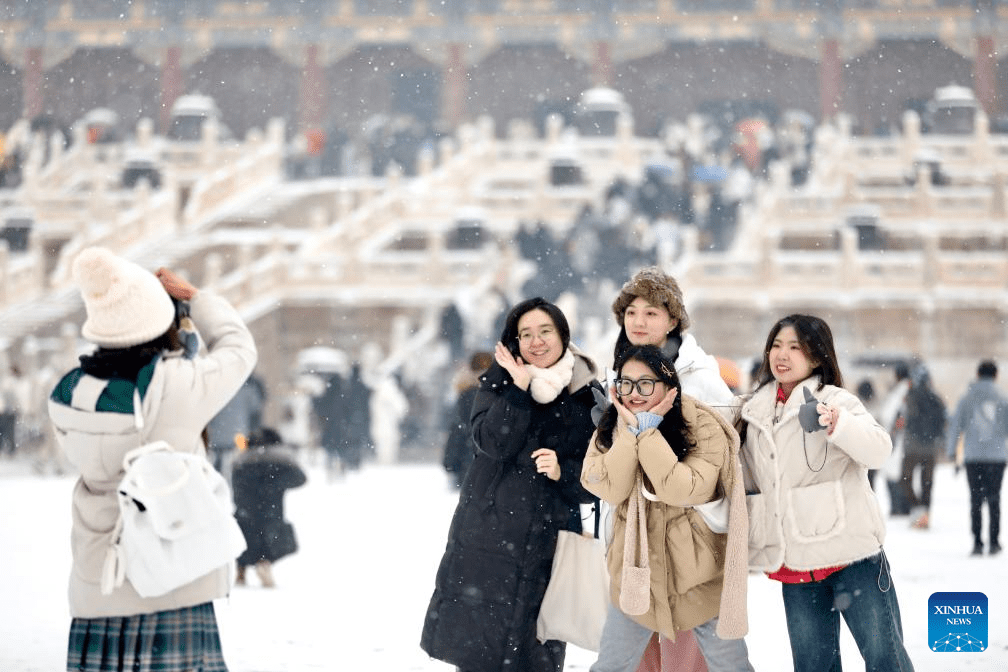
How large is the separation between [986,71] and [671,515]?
75.4ft

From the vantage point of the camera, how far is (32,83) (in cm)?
2511

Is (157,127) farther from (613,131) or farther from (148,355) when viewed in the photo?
(148,355)

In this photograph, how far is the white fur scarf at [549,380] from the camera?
311cm

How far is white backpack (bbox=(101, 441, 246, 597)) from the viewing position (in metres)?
2.77

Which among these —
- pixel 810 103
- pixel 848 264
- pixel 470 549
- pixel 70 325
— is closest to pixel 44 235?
pixel 70 325

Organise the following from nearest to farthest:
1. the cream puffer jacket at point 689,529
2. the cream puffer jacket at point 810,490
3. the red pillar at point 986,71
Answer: the cream puffer jacket at point 689,529
the cream puffer jacket at point 810,490
the red pillar at point 986,71

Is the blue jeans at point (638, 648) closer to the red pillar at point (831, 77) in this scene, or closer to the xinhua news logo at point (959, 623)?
the xinhua news logo at point (959, 623)

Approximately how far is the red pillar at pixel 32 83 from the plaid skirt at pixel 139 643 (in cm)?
2330

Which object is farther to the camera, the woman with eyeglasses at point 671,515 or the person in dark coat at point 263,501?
the person in dark coat at point 263,501

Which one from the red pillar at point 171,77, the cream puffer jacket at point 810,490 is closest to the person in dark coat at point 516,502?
the cream puffer jacket at point 810,490

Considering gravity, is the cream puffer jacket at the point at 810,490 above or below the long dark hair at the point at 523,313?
below

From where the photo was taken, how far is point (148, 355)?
9.40 ft

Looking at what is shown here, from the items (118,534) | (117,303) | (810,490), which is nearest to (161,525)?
(118,534)

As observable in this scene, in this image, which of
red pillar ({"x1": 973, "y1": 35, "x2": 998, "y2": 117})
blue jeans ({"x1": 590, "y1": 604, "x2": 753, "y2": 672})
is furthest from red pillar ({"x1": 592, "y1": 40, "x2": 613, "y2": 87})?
blue jeans ({"x1": 590, "y1": 604, "x2": 753, "y2": 672})
